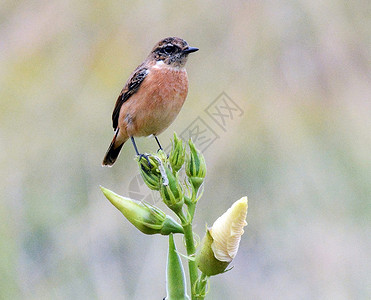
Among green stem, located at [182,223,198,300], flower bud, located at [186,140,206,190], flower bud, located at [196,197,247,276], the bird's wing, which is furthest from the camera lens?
the bird's wing

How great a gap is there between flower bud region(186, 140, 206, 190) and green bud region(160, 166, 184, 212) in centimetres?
4

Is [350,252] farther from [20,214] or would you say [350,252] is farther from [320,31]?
[20,214]

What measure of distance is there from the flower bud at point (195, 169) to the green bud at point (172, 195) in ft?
0.15

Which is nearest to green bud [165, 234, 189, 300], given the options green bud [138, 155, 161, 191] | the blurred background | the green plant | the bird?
the green plant

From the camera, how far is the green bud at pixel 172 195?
1255 millimetres

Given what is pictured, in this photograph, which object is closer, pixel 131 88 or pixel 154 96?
pixel 154 96

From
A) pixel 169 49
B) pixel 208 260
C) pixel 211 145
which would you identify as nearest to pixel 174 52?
pixel 169 49

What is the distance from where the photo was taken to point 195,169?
133cm

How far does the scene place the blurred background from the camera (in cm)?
306

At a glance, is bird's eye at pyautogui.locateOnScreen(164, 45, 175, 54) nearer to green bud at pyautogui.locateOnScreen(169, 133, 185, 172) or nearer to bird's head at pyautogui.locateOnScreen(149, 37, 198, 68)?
bird's head at pyautogui.locateOnScreen(149, 37, 198, 68)

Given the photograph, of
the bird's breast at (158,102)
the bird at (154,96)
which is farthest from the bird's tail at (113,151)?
the bird's breast at (158,102)

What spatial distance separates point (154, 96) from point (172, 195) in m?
1.41

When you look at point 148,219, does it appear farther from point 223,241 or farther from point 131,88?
point 131,88

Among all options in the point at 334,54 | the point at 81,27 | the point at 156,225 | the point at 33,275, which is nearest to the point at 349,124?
the point at 334,54
